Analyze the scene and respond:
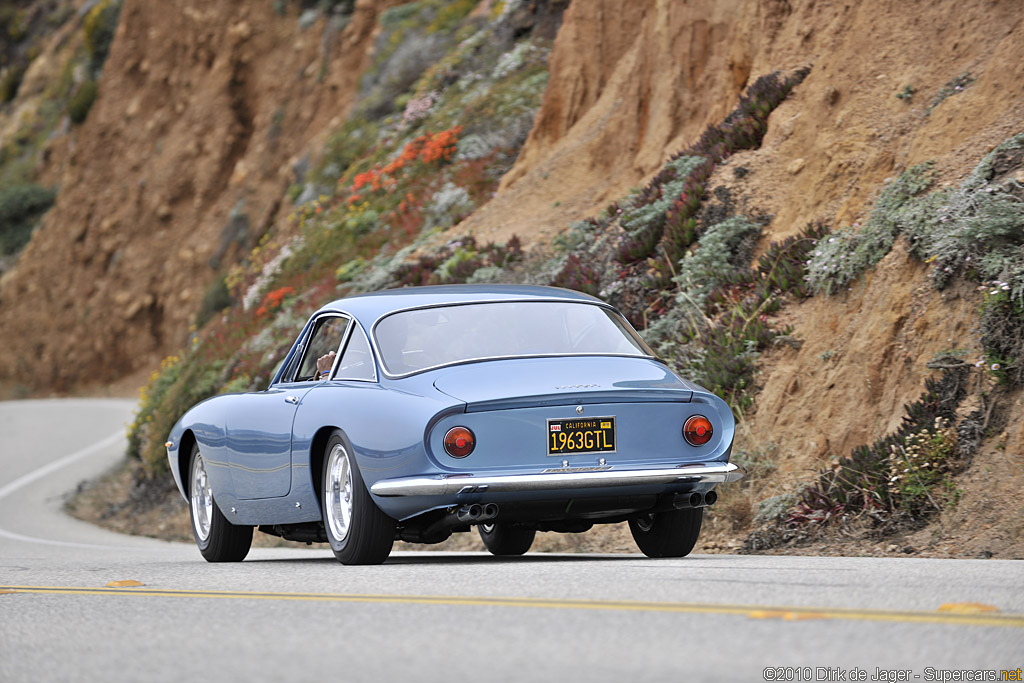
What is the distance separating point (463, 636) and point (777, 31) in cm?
1345

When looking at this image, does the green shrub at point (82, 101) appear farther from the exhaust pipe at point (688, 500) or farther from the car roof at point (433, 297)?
the exhaust pipe at point (688, 500)

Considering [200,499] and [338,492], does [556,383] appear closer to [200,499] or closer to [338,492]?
[338,492]

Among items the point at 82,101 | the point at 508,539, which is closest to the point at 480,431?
the point at 508,539

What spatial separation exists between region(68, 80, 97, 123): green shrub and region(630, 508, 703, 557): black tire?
1693 inches

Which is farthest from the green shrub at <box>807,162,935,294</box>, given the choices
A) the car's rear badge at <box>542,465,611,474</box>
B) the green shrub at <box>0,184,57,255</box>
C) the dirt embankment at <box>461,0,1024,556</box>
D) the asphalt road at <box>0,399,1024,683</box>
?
the green shrub at <box>0,184,57,255</box>

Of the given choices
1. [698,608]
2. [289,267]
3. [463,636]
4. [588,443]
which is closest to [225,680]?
[463,636]

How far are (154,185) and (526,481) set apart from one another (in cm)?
3967

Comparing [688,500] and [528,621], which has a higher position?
[528,621]

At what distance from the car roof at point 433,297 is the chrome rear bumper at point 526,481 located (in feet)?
4.60

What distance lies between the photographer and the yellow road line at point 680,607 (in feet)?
16.5

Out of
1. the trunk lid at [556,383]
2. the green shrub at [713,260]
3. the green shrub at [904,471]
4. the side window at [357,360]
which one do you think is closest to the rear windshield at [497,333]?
the side window at [357,360]

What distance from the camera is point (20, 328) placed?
4706 centimetres

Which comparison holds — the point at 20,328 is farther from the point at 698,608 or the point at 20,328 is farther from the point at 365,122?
the point at 698,608

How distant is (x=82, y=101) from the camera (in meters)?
48.2
